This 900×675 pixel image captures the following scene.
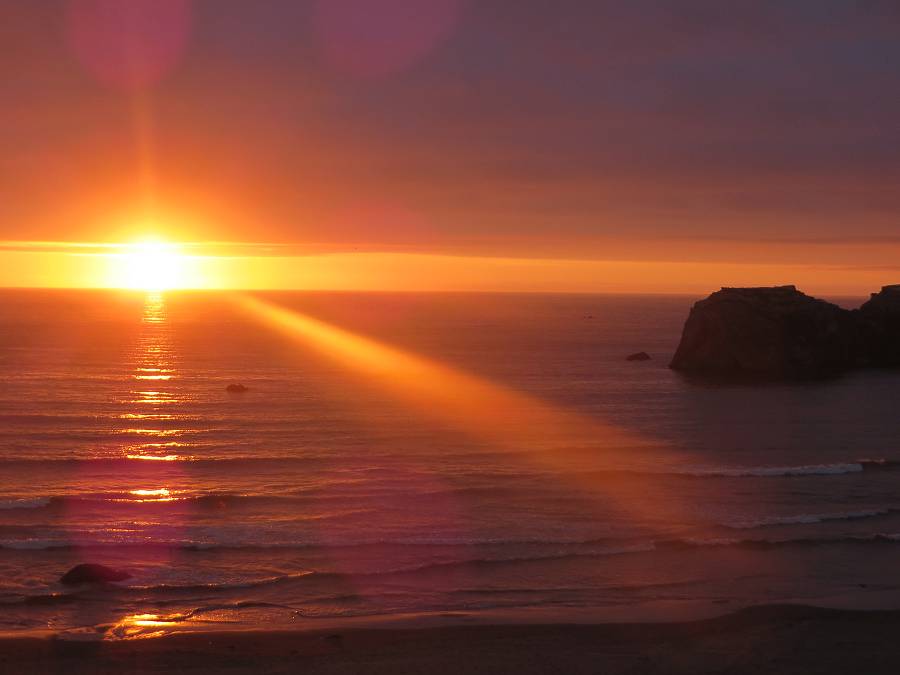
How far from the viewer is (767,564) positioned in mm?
Result: 23953

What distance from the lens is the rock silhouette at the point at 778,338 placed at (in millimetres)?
78125

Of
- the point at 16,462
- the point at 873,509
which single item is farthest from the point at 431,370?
the point at 873,509

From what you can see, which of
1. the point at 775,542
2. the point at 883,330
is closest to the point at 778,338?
the point at 883,330

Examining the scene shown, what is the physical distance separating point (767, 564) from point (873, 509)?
28.2ft

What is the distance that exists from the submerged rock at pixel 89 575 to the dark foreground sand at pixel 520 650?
4545 millimetres

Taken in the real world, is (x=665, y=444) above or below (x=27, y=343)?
below

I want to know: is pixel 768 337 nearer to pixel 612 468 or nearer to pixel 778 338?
pixel 778 338

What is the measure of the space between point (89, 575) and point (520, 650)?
36.3ft

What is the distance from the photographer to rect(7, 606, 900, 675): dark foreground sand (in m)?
16.4

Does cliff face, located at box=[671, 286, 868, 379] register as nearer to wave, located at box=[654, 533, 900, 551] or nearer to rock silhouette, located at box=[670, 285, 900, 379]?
rock silhouette, located at box=[670, 285, 900, 379]

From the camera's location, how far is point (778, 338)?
257ft

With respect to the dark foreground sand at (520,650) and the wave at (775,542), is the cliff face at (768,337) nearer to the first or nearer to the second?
the wave at (775,542)

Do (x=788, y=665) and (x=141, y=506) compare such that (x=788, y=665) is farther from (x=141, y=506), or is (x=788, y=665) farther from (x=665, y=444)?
(x=665, y=444)

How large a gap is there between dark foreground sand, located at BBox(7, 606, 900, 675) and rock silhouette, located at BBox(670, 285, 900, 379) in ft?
201
